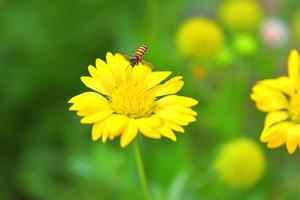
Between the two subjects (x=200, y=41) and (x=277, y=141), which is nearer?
(x=277, y=141)

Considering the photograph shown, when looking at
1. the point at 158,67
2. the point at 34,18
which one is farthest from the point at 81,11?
the point at 158,67

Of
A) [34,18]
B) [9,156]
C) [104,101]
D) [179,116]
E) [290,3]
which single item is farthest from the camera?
[290,3]

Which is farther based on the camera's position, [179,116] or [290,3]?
[290,3]

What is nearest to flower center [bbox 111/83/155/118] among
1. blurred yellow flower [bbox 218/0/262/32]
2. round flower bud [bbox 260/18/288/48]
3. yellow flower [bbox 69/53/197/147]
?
yellow flower [bbox 69/53/197/147]

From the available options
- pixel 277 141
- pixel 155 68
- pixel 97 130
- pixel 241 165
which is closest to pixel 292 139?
pixel 277 141

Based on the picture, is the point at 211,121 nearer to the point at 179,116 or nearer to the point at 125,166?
the point at 125,166

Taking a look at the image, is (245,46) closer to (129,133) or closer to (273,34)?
(273,34)

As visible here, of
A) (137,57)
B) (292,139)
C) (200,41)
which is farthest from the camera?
(200,41)
